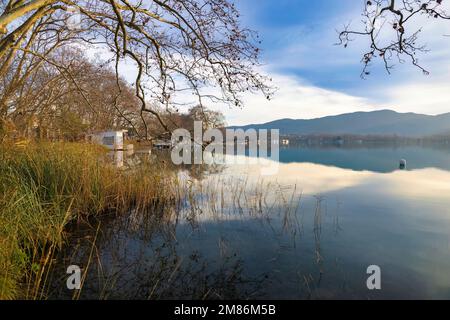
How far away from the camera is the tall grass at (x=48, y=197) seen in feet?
12.5

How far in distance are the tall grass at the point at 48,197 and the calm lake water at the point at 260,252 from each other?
0.44 meters

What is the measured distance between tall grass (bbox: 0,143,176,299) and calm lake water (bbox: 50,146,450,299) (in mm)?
445

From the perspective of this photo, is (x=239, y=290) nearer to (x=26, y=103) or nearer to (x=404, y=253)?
(x=404, y=253)

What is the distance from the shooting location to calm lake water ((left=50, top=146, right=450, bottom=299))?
423 centimetres

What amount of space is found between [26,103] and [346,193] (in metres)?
15.5

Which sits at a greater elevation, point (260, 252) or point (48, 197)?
point (48, 197)

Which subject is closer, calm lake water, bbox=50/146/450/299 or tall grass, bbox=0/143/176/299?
tall grass, bbox=0/143/176/299

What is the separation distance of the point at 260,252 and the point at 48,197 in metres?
4.57

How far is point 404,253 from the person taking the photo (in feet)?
19.9

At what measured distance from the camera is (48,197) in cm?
616

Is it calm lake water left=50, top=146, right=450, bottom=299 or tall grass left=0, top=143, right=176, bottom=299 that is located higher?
tall grass left=0, top=143, right=176, bottom=299

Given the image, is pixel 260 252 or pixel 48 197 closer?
pixel 260 252
